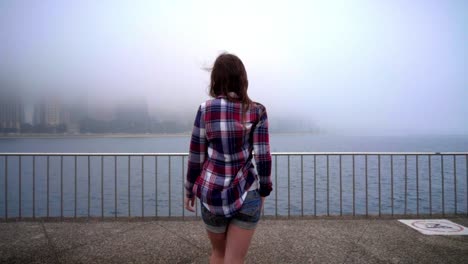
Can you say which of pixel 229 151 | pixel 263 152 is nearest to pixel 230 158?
pixel 229 151

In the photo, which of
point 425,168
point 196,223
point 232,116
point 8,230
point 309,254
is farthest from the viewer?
point 425,168

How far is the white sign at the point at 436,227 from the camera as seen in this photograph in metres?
4.20

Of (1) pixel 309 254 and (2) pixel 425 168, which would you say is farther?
(2) pixel 425 168

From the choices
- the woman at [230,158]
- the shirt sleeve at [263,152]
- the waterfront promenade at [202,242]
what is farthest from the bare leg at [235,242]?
the waterfront promenade at [202,242]

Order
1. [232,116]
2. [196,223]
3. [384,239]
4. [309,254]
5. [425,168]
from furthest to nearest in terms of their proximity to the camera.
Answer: [425,168] < [196,223] < [384,239] < [309,254] < [232,116]

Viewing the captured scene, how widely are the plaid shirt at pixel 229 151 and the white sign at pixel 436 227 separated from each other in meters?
3.59

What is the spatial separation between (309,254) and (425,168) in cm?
4777

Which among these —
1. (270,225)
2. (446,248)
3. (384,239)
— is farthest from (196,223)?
(446,248)

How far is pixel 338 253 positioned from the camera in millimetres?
3455

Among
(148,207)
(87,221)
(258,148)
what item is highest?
(258,148)

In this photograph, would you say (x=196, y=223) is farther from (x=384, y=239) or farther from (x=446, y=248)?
(x=446, y=248)

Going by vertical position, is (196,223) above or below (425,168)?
above

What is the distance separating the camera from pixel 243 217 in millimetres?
1753

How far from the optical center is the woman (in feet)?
5.59
